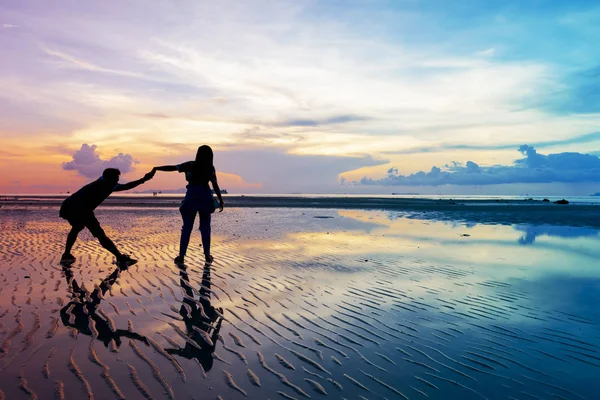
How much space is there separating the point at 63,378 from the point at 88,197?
690 cm

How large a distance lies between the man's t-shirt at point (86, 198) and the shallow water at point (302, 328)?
1262 mm

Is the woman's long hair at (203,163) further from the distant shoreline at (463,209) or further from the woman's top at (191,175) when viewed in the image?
the distant shoreline at (463,209)

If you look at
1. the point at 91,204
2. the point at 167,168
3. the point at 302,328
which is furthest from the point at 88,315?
the point at 91,204

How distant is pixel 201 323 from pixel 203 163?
539cm

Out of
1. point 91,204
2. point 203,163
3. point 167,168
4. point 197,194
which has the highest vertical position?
point 203,163

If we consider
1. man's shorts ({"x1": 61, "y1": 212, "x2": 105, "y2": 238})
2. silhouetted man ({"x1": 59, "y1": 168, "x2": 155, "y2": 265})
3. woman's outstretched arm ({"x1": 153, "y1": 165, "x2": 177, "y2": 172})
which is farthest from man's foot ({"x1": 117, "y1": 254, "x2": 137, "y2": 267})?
woman's outstretched arm ({"x1": 153, "y1": 165, "x2": 177, "y2": 172})

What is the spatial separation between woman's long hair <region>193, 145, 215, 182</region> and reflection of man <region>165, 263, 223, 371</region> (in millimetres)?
3219

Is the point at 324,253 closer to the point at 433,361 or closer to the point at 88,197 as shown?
the point at 88,197

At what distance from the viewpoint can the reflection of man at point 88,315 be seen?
4.84 meters

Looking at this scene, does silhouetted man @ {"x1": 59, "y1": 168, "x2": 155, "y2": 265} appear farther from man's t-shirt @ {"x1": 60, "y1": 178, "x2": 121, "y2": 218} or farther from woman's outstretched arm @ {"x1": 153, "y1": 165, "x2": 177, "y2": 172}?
woman's outstretched arm @ {"x1": 153, "y1": 165, "x2": 177, "y2": 172}

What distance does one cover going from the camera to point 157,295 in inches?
268

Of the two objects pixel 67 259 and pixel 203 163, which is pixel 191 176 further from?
pixel 67 259

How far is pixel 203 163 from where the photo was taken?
10039 mm

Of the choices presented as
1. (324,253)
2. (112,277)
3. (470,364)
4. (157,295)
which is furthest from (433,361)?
(324,253)
